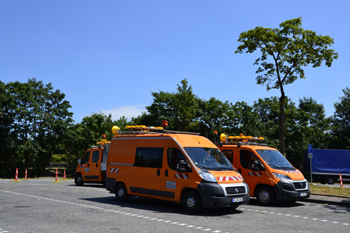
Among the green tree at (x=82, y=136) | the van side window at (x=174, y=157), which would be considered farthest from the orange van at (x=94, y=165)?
the green tree at (x=82, y=136)

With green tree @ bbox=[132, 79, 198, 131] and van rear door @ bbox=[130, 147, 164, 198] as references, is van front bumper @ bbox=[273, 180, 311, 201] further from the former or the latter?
green tree @ bbox=[132, 79, 198, 131]

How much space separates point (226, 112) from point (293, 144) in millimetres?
10398

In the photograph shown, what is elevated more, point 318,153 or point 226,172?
point 318,153

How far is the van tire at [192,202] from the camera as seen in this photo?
34.6 feet

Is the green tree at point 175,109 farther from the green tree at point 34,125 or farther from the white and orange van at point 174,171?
the white and orange van at point 174,171

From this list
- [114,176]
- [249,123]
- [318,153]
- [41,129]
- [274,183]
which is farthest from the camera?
[249,123]

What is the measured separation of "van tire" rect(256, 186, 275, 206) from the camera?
12.6 m

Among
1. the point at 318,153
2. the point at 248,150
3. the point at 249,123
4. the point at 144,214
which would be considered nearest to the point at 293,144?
the point at 249,123

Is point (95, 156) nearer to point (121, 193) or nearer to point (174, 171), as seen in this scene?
point (121, 193)

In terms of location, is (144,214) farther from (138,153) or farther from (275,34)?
(275,34)

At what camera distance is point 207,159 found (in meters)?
11.4

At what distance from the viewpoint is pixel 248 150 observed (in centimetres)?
1370

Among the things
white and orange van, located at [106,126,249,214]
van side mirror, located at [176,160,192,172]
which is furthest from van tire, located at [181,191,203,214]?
van side mirror, located at [176,160,192,172]

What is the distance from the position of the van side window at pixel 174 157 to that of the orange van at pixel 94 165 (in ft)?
31.6
